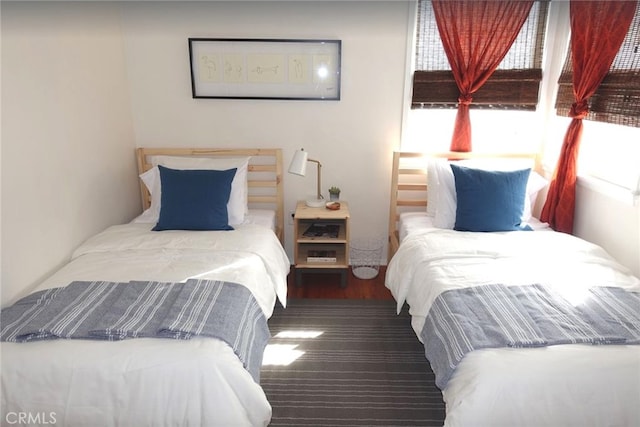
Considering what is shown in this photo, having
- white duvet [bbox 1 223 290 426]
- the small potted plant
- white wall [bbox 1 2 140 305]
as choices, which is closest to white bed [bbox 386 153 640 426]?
the small potted plant

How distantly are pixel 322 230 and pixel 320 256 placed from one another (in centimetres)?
20

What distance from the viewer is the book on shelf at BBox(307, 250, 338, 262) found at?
118 inches

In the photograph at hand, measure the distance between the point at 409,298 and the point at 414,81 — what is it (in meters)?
1.62

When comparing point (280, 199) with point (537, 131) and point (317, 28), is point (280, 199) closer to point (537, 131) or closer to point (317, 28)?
point (317, 28)

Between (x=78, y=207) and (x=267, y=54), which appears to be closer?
(x=78, y=207)

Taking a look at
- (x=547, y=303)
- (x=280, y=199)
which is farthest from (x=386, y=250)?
(x=547, y=303)

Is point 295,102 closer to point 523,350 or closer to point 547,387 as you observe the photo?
point 523,350

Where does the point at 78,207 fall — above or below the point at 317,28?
below

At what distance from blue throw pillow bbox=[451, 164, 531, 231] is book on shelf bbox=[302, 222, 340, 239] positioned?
0.87 m

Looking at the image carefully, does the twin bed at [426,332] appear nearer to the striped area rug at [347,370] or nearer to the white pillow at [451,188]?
the white pillow at [451,188]

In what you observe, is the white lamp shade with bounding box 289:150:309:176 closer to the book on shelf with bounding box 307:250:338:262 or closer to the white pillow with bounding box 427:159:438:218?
the book on shelf with bounding box 307:250:338:262

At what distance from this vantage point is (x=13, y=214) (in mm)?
1887

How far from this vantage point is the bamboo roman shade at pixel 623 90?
2.16m

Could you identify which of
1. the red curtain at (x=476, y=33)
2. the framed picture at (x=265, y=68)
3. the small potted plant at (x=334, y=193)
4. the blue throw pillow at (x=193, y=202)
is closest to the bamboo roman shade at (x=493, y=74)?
the red curtain at (x=476, y=33)
